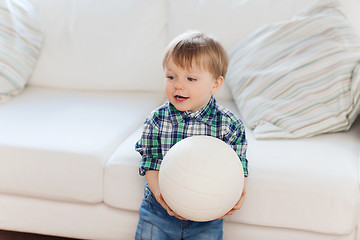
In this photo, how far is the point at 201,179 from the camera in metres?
1.27

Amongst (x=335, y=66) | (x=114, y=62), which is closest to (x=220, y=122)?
(x=335, y=66)

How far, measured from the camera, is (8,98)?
2.28 meters

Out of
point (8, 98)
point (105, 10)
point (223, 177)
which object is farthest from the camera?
point (105, 10)

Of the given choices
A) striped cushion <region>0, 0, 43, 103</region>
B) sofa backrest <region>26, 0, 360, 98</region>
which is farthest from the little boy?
striped cushion <region>0, 0, 43, 103</region>

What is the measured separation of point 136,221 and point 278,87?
0.85 metres

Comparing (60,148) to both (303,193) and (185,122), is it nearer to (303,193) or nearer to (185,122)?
(185,122)

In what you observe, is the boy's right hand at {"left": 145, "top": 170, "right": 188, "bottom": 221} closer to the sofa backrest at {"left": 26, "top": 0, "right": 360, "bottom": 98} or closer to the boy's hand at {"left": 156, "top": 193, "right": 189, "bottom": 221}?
the boy's hand at {"left": 156, "top": 193, "right": 189, "bottom": 221}

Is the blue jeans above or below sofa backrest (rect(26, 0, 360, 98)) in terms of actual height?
below

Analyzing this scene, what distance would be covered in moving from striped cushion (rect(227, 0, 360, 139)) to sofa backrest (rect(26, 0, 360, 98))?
0.78 feet

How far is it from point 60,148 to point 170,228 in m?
0.54

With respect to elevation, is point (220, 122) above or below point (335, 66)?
below

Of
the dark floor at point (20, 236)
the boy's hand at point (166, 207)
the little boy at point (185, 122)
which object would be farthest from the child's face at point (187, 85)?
the dark floor at point (20, 236)

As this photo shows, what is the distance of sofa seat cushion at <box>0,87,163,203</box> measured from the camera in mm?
1719

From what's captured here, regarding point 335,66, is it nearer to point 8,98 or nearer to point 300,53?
point 300,53
